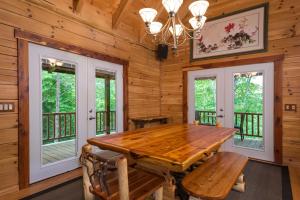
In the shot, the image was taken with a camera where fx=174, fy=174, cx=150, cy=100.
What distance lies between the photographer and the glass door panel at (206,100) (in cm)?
401

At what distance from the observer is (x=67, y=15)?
281 cm

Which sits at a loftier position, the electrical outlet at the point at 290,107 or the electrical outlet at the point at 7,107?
the electrical outlet at the point at 7,107

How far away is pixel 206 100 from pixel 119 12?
269cm

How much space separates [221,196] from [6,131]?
2.51 metres

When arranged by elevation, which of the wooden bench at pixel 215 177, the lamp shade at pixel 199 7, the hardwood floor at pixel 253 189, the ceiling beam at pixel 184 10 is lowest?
the hardwood floor at pixel 253 189

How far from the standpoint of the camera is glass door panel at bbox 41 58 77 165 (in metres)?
2.62

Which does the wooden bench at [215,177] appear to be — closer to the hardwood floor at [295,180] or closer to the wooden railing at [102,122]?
the hardwood floor at [295,180]

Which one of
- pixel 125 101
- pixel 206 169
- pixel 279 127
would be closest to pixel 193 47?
pixel 125 101

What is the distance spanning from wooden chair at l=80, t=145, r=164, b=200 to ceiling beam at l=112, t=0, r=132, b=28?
2.89 m

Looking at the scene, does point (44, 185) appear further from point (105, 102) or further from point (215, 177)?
point (215, 177)

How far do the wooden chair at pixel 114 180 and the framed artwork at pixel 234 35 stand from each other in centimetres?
277

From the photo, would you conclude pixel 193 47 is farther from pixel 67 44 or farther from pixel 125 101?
pixel 67 44

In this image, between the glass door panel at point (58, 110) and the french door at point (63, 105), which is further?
the glass door panel at point (58, 110)

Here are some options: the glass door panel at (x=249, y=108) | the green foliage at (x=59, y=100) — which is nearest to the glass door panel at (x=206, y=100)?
the glass door panel at (x=249, y=108)
